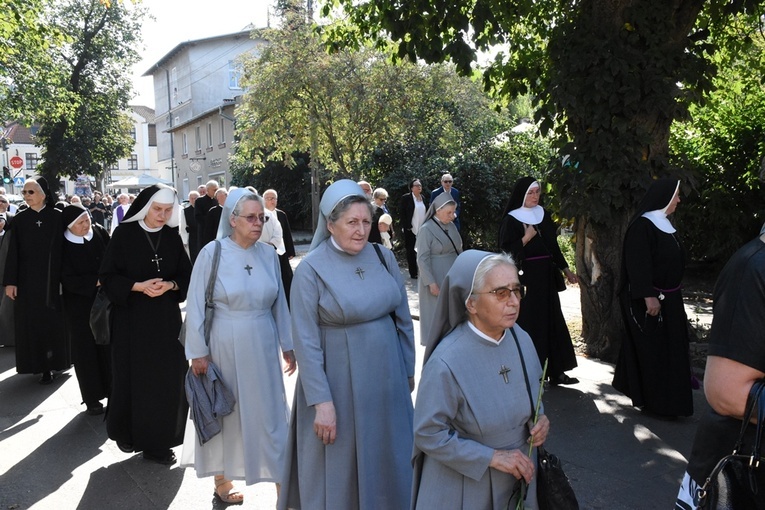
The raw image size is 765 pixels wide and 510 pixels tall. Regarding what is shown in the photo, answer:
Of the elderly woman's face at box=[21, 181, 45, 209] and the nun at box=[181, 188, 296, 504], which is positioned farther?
the elderly woman's face at box=[21, 181, 45, 209]

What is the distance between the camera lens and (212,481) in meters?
5.52

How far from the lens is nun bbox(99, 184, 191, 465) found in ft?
18.8

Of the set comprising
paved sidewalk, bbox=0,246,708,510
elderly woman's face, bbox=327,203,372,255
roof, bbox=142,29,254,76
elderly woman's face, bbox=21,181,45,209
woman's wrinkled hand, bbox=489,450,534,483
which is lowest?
paved sidewalk, bbox=0,246,708,510

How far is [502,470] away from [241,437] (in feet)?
8.18

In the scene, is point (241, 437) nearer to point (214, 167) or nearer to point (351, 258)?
point (351, 258)

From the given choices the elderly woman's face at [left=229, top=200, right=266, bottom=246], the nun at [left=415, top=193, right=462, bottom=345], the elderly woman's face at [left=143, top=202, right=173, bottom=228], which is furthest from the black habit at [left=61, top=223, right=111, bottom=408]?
the nun at [left=415, top=193, right=462, bottom=345]

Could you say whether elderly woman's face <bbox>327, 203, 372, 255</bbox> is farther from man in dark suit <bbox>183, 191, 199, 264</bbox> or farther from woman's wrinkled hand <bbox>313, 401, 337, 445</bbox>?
man in dark suit <bbox>183, 191, 199, 264</bbox>

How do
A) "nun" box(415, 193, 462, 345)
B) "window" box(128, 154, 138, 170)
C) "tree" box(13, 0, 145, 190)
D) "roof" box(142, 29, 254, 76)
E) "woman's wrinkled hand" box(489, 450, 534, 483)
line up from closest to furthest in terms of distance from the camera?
"woman's wrinkled hand" box(489, 450, 534, 483), "nun" box(415, 193, 462, 345), "tree" box(13, 0, 145, 190), "roof" box(142, 29, 254, 76), "window" box(128, 154, 138, 170)

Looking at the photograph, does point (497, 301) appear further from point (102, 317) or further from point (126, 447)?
point (126, 447)

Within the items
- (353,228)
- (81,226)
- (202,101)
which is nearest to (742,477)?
(353,228)

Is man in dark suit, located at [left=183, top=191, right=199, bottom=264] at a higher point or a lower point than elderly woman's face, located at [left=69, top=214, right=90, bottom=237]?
lower

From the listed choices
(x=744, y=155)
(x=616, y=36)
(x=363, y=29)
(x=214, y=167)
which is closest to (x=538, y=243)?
(x=616, y=36)

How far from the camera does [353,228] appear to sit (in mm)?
3967

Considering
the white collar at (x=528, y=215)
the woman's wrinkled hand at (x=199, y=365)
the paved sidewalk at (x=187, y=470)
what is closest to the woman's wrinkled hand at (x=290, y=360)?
the woman's wrinkled hand at (x=199, y=365)
